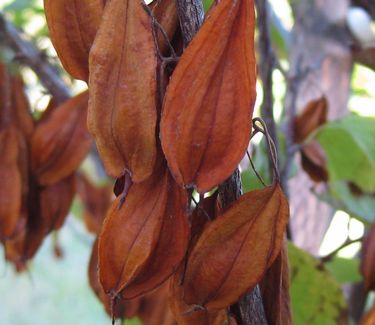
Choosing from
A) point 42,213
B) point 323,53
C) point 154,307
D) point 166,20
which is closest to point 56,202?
point 42,213

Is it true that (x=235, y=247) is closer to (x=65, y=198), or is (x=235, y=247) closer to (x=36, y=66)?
(x=65, y=198)

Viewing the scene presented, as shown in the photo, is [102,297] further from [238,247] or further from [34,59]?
[34,59]

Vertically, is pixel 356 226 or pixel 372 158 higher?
pixel 372 158

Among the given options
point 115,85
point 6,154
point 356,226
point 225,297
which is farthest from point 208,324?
point 356,226

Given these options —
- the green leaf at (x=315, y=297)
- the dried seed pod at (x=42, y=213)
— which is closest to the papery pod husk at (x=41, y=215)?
the dried seed pod at (x=42, y=213)

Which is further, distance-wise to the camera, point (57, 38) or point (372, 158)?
point (372, 158)

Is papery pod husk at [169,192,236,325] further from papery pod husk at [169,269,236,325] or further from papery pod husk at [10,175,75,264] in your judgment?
papery pod husk at [10,175,75,264]

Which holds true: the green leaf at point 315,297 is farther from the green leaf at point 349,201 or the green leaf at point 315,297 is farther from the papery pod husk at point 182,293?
the papery pod husk at point 182,293
